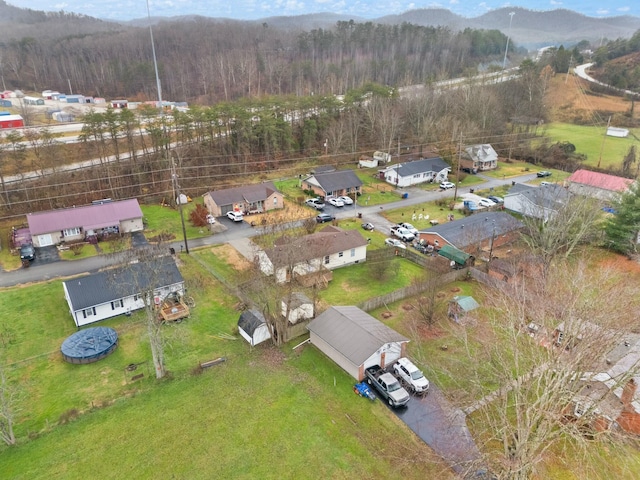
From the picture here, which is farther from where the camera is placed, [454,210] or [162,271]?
[454,210]

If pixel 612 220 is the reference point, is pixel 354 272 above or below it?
below

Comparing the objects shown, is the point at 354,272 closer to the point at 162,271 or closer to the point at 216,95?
the point at 162,271

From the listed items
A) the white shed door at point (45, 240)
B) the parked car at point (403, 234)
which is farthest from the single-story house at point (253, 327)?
the white shed door at point (45, 240)

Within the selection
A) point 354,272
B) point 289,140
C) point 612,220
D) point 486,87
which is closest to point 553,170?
point 486,87

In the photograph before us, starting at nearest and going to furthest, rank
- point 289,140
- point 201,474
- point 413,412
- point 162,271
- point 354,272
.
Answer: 1. point 201,474
2. point 413,412
3. point 162,271
4. point 354,272
5. point 289,140

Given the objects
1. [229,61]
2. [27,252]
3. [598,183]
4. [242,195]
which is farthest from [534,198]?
[229,61]

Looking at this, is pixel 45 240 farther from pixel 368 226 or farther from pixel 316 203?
pixel 368 226

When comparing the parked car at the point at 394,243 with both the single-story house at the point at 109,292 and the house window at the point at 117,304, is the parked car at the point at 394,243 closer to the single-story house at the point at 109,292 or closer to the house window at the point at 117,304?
the single-story house at the point at 109,292
